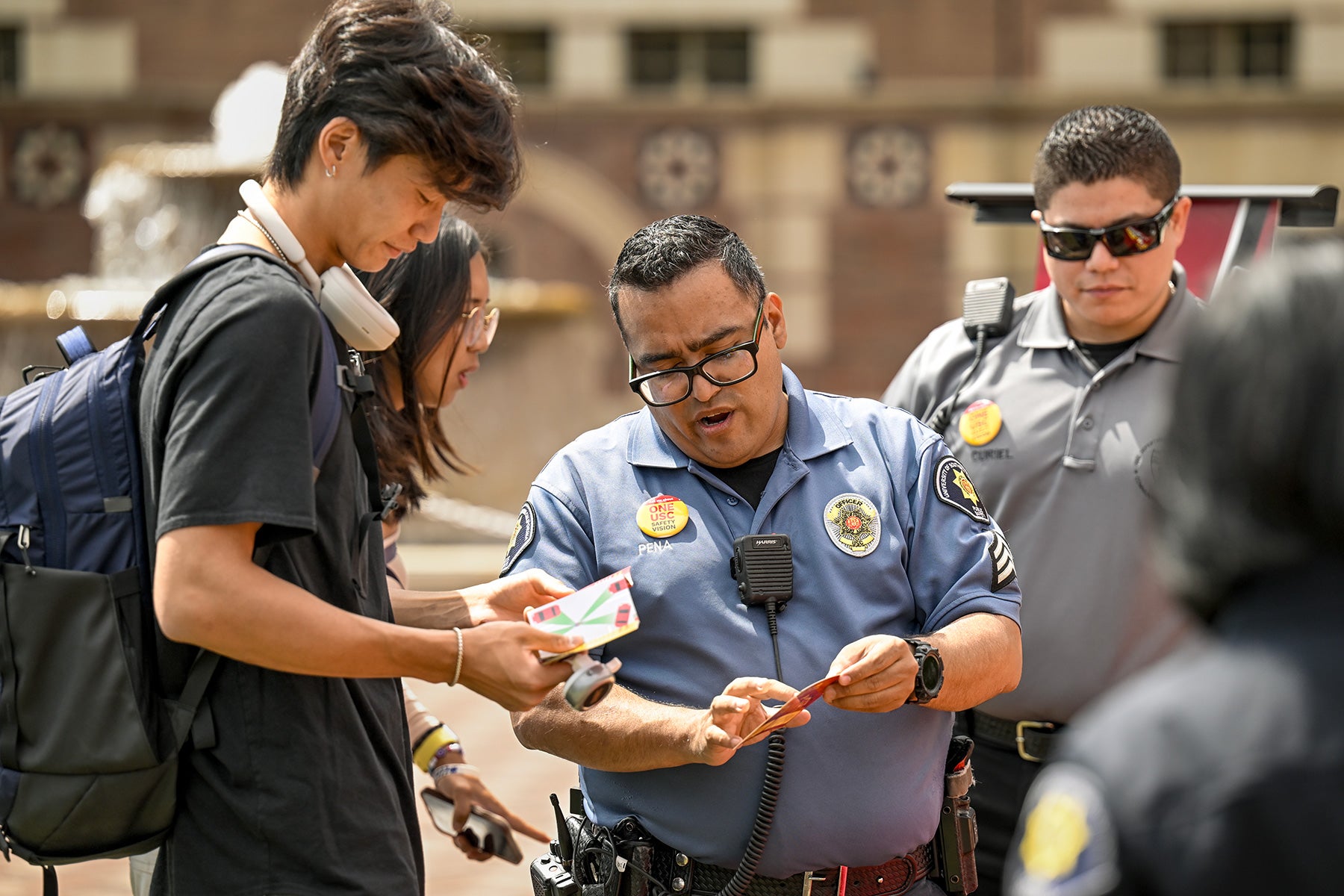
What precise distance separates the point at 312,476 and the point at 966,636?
1303 millimetres

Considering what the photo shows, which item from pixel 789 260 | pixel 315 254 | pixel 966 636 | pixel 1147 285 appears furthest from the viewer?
pixel 789 260

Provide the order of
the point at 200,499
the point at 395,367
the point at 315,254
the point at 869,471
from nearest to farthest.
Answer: the point at 200,499 < the point at 315,254 < the point at 869,471 < the point at 395,367

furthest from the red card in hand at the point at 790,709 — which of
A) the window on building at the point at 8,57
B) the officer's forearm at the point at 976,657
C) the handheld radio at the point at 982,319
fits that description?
the window on building at the point at 8,57

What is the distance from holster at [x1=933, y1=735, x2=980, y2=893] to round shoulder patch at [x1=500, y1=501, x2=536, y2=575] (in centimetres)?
95

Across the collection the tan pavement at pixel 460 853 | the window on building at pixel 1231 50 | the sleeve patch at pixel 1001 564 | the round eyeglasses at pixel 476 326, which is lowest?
the tan pavement at pixel 460 853

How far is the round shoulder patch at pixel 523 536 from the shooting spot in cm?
301

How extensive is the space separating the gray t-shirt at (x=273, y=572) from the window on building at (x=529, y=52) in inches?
700

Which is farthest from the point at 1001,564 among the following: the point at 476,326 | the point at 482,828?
the point at 476,326

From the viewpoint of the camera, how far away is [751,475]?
3.11m

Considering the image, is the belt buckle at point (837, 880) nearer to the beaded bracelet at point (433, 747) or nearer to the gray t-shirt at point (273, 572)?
the gray t-shirt at point (273, 572)

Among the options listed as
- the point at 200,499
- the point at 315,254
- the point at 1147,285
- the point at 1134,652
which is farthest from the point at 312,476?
the point at 1147,285

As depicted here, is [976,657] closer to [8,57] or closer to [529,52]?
[529,52]

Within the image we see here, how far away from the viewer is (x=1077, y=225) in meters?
3.83

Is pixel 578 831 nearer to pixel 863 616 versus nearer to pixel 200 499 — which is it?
pixel 863 616
